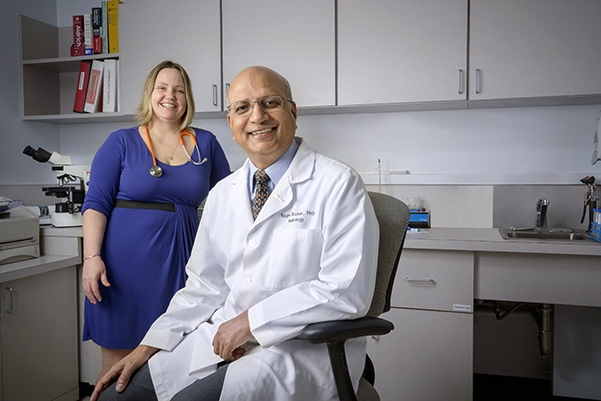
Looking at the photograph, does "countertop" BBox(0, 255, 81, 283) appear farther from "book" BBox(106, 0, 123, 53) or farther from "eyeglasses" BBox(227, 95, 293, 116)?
"eyeglasses" BBox(227, 95, 293, 116)

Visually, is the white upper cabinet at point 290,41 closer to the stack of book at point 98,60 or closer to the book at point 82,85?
the stack of book at point 98,60

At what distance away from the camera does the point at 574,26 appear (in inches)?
88.9

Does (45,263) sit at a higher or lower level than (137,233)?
lower

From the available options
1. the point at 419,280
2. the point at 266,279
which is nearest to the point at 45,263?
the point at 266,279

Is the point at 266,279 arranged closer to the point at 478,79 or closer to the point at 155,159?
the point at 155,159

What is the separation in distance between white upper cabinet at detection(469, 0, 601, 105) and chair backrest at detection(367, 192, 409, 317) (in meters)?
1.29

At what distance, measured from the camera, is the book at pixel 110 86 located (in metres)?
2.93

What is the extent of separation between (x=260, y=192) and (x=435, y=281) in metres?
1.12

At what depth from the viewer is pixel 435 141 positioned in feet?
9.04

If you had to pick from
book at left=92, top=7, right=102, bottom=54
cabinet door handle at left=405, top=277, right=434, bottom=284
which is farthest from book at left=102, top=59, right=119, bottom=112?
cabinet door handle at left=405, top=277, right=434, bottom=284

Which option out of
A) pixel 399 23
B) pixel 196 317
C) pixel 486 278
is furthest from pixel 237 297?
pixel 399 23

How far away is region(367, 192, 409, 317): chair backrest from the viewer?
51.5 inches

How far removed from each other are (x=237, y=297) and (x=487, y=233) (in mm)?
1502

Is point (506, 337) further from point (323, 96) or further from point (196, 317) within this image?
point (196, 317)
